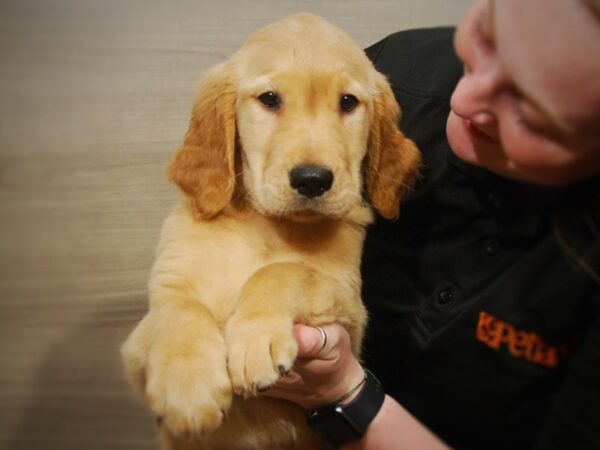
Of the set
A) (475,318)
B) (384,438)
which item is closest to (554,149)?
(475,318)

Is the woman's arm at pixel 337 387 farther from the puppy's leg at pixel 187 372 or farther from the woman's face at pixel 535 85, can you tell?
the woman's face at pixel 535 85

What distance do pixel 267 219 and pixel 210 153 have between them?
18 centimetres

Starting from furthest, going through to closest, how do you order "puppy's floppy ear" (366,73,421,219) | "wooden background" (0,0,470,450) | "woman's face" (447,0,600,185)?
1. "wooden background" (0,0,470,450)
2. "puppy's floppy ear" (366,73,421,219)
3. "woman's face" (447,0,600,185)


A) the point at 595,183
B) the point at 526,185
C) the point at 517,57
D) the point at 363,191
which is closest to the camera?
the point at 517,57

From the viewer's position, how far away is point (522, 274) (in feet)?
3.21

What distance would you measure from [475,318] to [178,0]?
0.93 meters

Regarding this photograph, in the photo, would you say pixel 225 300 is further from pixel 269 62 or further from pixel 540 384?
pixel 540 384

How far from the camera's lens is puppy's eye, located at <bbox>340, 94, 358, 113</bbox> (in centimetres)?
114

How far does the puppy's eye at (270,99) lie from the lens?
1.10 m

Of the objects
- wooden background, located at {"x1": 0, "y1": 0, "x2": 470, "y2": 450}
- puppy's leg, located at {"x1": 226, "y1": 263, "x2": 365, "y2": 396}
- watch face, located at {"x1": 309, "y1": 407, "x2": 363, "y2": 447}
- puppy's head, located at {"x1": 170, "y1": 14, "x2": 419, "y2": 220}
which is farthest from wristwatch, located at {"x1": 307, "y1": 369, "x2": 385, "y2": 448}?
wooden background, located at {"x1": 0, "y1": 0, "x2": 470, "y2": 450}

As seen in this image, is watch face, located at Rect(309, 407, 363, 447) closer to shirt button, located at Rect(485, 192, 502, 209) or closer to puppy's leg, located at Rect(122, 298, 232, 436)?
puppy's leg, located at Rect(122, 298, 232, 436)

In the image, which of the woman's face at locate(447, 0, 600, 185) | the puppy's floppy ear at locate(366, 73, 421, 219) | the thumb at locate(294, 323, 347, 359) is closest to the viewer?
the woman's face at locate(447, 0, 600, 185)

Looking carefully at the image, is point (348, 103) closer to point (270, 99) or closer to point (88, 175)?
point (270, 99)

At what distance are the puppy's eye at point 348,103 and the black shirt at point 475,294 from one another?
8.6 inches
